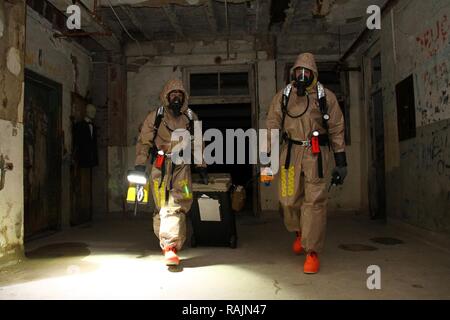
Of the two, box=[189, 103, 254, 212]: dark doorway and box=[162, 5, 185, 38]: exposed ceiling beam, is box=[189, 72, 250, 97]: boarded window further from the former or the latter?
box=[189, 103, 254, 212]: dark doorway

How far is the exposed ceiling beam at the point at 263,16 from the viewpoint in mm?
5129

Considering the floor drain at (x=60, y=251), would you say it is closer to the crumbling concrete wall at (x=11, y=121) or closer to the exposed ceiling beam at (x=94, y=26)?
the crumbling concrete wall at (x=11, y=121)

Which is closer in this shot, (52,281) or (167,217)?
(52,281)

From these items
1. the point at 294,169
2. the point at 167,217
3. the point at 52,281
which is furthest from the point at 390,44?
the point at 52,281

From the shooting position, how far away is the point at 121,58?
6508 millimetres

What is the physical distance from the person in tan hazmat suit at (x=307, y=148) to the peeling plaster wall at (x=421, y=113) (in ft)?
4.31

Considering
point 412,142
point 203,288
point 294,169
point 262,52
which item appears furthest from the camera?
point 262,52

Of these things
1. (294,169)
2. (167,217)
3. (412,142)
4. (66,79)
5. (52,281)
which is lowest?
(52,281)

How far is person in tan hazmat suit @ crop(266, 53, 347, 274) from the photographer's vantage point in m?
3.03

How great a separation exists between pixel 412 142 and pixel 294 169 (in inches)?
82.2

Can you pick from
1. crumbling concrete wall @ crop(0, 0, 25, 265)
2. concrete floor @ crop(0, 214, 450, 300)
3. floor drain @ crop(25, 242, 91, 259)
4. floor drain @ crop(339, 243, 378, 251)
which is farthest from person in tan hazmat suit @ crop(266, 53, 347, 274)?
crumbling concrete wall @ crop(0, 0, 25, 265)

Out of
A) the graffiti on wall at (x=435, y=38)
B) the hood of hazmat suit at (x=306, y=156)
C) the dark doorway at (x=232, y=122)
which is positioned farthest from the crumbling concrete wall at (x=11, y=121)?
the dark doorway at (x=232, y=122)

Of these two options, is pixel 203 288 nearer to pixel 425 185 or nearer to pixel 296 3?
pixel 425 185

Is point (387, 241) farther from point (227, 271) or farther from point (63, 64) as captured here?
point (63, 64)
